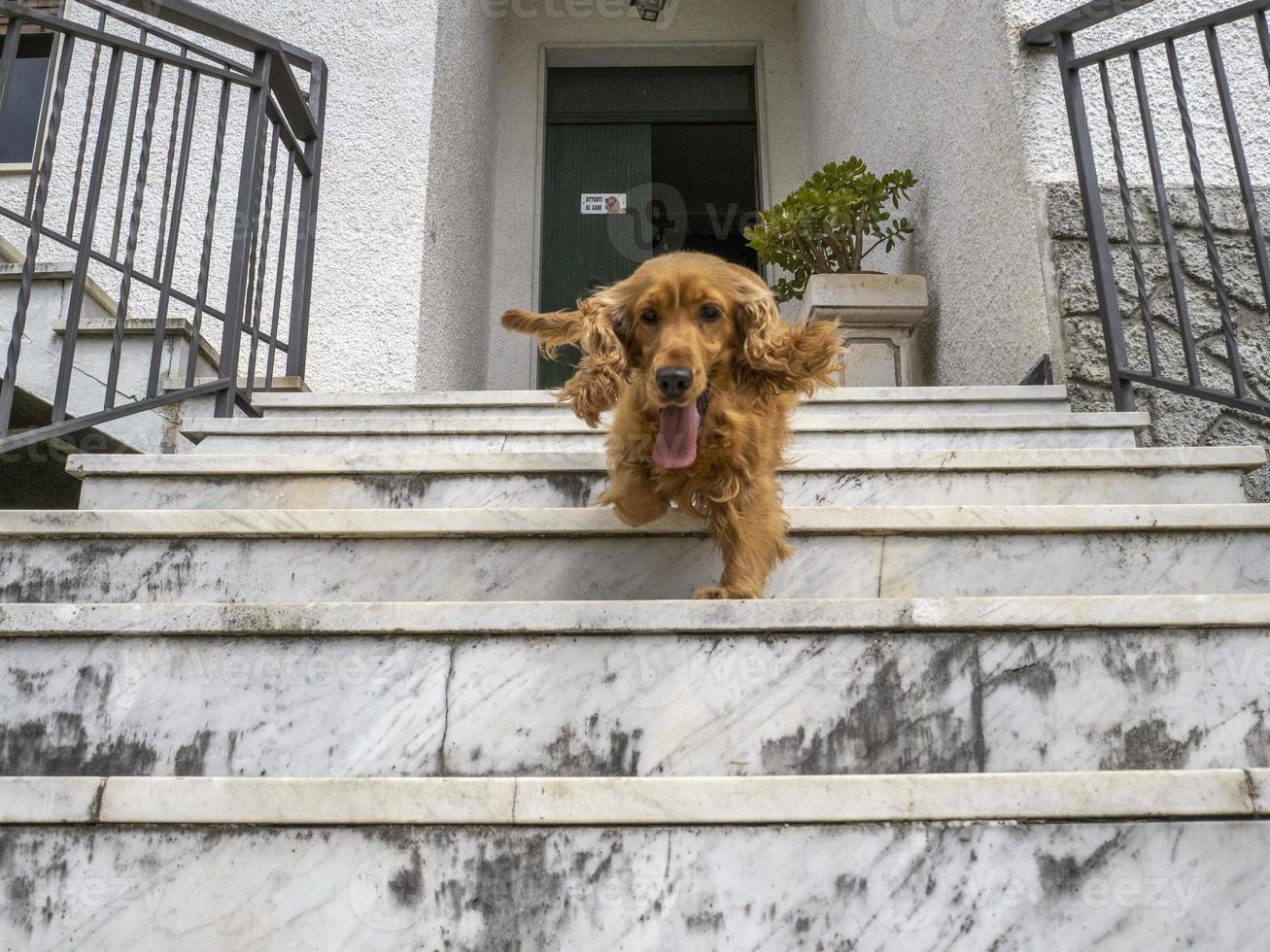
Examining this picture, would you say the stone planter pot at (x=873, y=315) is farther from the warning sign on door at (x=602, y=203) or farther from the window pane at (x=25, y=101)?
the window pane at (x=25, y=101)

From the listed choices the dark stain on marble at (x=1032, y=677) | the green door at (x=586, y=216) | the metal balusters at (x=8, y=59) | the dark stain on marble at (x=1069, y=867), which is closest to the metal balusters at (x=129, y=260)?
the metal balusters at (x=8, y=59)

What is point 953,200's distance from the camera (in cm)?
338

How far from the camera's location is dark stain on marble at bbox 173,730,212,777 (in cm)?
118

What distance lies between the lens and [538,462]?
194 centimetres

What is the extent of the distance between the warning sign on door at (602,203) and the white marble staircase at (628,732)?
4.16 metres

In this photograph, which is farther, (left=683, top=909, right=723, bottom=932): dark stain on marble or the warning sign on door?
the warning sign on door

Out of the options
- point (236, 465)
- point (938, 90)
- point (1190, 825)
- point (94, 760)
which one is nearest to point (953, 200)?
point (938, 90)

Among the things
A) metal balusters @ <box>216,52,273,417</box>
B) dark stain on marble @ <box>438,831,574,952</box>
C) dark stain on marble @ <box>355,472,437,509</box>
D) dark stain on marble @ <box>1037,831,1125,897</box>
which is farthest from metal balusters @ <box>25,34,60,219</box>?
dark stain on marble @ <box>1037,831,1125,897</box>

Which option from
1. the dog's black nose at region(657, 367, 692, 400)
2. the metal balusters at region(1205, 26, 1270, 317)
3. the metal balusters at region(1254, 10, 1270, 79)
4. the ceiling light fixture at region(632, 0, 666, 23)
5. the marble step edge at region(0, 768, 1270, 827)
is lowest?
the marble step edge at region(0, 768, 1270, 827)

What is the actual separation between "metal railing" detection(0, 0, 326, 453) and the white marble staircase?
26.0 inches

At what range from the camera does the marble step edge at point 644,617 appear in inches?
46.4

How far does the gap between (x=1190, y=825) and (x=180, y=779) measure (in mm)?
976

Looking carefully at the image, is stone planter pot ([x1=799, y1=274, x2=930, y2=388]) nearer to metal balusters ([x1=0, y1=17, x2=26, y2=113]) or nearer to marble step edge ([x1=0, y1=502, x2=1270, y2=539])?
marble step edge ([x1=0, y1=502, x2=1270, y2=539])

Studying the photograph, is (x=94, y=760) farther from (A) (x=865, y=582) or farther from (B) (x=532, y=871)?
(A) (x=865, y=582)
